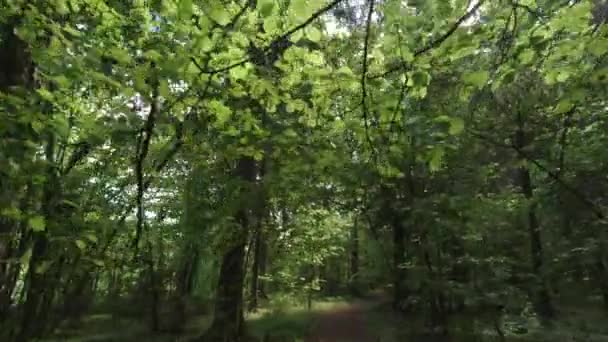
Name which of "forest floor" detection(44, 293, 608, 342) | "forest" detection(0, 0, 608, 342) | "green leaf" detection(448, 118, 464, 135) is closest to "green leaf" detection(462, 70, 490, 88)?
"forest" detection(0, 0, 608, 342)

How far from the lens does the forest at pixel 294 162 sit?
220 cm

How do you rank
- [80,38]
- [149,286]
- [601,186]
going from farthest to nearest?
1. [149,286]
2. [601,186]
3. [80,38]

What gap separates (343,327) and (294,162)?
9301 millimetres

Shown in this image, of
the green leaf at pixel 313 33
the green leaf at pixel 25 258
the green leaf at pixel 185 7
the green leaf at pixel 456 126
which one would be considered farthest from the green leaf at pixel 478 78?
the green leaf at pixel 25 258

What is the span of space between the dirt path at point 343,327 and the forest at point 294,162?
0.10 metres

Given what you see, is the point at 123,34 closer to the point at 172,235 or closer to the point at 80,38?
the point at 80,38

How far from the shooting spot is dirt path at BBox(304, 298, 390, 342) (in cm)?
1038

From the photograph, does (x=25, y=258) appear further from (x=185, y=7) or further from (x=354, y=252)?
(x=354, y=252)

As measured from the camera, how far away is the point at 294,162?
3842mm

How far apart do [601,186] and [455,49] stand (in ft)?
31.1

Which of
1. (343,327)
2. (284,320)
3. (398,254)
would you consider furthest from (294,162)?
(343,327)

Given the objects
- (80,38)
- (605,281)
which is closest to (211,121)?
(80,38)

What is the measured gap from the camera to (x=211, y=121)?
296 cm

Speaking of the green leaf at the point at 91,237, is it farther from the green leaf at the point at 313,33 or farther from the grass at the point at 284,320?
the grass at the point at 284,320
